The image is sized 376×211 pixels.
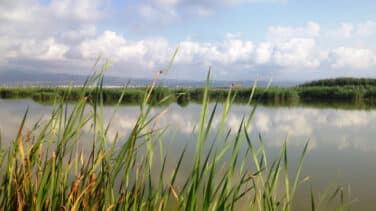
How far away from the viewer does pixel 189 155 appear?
5.16 meters

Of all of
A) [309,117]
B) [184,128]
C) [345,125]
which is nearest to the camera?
[184,128]

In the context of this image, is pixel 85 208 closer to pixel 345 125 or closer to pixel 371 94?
pixel 345 125

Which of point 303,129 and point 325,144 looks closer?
point 325,144

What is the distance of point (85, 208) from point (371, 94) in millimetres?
19193

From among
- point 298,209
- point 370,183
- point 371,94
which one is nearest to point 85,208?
point 298,209

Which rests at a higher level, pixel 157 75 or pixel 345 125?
pixel 157 75

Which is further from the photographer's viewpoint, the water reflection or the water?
the water reflection

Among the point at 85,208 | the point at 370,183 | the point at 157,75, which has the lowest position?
the point at 370,183

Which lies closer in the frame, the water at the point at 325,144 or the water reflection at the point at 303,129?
the water at the point at 325,144

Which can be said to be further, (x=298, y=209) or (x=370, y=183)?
(x=370, y=183)

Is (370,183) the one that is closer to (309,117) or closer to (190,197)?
(190,197)

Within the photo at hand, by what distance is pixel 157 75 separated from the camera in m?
0.78

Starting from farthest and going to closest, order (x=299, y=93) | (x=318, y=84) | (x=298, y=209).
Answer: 1. (x=318, y=84)
2. (x=299, y=93)
3. (x=298, y=209)

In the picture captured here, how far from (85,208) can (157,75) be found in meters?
0.41
